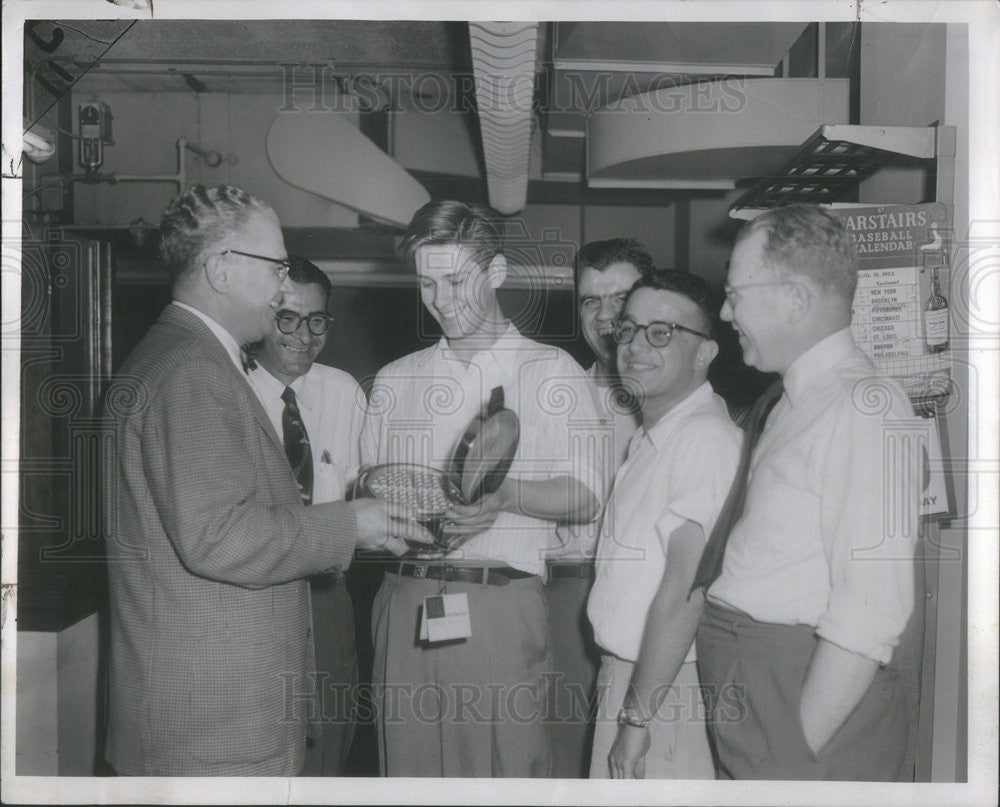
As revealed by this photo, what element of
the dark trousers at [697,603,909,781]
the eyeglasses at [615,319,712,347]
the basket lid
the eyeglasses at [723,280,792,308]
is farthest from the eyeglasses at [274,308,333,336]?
the dark trousers at [697,603,909,781]

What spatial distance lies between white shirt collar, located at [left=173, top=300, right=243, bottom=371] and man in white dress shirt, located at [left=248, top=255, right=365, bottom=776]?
0.12 meters

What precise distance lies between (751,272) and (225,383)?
1.25 m

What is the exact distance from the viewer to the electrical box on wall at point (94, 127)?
2133mm

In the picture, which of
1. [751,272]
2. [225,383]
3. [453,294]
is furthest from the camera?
[453,294]

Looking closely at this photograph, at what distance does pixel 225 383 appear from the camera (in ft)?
5.74

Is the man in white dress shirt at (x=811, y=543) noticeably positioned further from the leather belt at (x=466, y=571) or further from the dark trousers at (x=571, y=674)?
the leather belt at (x=466, y=571)

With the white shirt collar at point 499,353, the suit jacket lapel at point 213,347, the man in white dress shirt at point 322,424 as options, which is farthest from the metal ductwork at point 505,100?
the suit jacket lapel at point 213,347

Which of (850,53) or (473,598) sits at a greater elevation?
(850,53)

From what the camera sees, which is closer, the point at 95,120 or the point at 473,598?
the point at 473,598

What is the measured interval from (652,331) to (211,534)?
1.13m

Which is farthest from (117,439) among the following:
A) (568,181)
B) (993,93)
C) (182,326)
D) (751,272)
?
(993,93)

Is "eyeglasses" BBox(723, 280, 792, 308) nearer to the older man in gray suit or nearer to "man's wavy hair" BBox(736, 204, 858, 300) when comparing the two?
"man's wavy hair" BBox(736, 204, 858, 300)

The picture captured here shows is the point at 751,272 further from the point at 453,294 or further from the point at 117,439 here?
the point at 117,439

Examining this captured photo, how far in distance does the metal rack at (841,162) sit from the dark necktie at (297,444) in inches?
47.2
